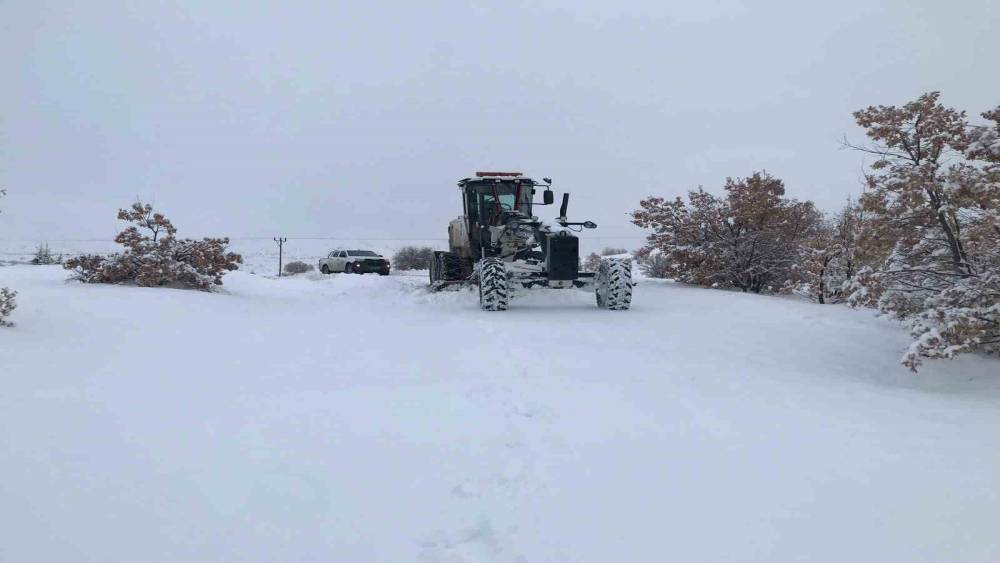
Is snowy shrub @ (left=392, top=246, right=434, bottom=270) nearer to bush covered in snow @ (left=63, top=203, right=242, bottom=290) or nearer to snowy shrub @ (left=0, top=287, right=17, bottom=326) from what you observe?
bush covered in snow @ (left=63, top=203, right=242, bottom=290)

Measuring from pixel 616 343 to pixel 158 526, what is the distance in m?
5.60

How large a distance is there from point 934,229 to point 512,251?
7.49m

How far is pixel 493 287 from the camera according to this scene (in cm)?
1110

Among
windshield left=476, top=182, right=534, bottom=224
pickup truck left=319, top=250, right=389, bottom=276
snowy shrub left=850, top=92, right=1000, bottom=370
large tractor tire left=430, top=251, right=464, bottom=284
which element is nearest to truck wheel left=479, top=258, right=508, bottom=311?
windshield left=476, top=182, right=534, bottom=224

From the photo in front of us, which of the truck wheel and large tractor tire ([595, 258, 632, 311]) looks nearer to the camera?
the truck wheel

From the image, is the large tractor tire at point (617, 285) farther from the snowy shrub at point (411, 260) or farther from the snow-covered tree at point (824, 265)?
the snowy shrub at point (411, 260)

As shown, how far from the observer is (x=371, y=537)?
2838 millimetres

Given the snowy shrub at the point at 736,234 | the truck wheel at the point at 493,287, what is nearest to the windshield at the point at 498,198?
the truck wheel at the point at 493,287

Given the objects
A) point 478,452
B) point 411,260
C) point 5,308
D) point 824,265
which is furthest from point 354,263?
point 478,452

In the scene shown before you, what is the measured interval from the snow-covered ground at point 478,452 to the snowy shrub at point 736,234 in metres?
8.75

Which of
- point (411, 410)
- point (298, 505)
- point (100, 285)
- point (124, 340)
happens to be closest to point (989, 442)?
point (411, 410)

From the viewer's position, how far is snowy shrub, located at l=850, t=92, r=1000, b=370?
6520 mm

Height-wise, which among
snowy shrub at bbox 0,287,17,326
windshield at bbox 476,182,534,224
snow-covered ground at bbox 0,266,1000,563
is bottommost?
snow-covered ground at bbox 0,266,1000,563

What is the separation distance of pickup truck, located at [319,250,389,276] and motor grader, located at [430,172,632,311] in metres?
9.94
